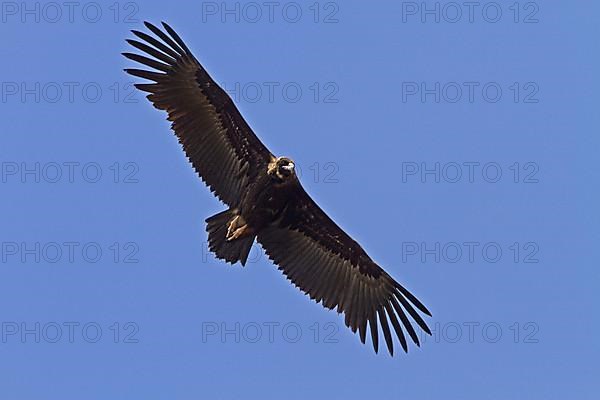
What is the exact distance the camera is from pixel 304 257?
79.4ft

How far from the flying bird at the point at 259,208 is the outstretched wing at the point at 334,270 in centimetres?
2

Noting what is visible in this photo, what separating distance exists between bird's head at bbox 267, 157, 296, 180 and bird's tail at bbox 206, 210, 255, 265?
1020 millimetres

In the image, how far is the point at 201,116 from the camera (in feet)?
77.4

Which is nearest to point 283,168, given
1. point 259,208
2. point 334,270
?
point 259,208

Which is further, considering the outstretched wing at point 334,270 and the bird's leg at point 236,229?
the outstretched wing at point 334,270

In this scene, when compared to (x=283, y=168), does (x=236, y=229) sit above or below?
below

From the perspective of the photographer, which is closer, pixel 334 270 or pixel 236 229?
pixel 236 229

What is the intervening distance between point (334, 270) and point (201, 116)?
3.46 meters

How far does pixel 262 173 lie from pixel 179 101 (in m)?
1.84

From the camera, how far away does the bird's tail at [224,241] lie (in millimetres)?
23062

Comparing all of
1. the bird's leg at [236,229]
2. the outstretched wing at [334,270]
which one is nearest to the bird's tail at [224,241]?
the bird's leg at [236,229]

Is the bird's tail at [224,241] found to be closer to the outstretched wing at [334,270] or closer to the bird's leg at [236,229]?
the bird's leg at [236,229]

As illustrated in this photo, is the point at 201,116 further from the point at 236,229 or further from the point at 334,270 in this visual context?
the point at 334,270

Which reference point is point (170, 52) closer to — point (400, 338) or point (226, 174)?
point (226, 174)
